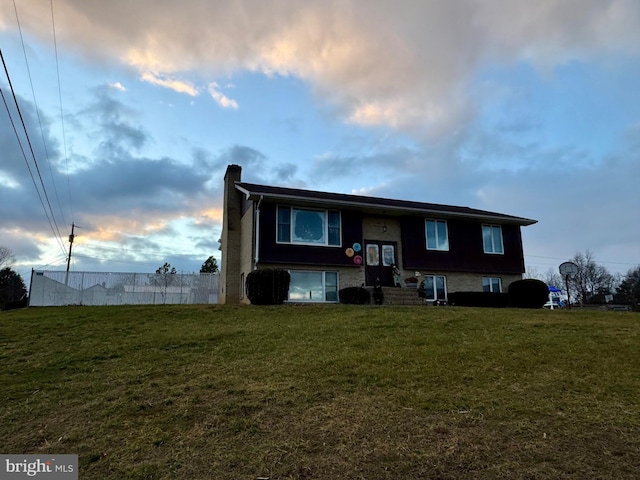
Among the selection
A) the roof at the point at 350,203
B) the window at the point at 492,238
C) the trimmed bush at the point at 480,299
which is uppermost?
the roof at the point at 350,203

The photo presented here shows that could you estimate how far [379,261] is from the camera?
21.2 metres

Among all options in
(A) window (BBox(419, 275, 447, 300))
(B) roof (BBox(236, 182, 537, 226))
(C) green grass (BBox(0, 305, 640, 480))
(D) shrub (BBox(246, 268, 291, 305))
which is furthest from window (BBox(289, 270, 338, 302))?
(C) green grass (BBox(0, 305, 640, 480))

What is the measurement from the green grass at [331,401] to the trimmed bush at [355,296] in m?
7.84

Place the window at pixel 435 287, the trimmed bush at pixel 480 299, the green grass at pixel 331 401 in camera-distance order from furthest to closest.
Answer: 1. the window at pixel 435 287
2. the trimmed bush at pixel 480 299
3. the green grass at pixel 331 401

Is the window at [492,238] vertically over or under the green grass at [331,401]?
over

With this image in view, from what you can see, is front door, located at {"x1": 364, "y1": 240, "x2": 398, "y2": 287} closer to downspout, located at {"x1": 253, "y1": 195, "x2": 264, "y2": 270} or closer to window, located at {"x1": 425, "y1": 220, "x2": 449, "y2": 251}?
window, located at {"x1": 425, "y1": 220, "x2": 449, "y2": 251}

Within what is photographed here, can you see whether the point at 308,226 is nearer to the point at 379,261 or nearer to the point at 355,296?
the point at 355,296

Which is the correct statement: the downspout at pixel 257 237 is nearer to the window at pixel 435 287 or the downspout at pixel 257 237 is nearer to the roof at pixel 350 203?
the roof at pixel 350 203

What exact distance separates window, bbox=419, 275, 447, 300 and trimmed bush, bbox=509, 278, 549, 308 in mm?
3282

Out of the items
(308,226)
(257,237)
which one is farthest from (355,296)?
(257,237)

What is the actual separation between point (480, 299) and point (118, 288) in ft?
63.4

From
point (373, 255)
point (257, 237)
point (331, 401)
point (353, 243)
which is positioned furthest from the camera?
point (373, 255)

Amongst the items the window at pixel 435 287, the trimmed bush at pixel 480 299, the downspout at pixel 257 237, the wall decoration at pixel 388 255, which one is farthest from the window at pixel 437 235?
the downspout at pixel 257 237

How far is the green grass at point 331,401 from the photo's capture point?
4.48 metres
